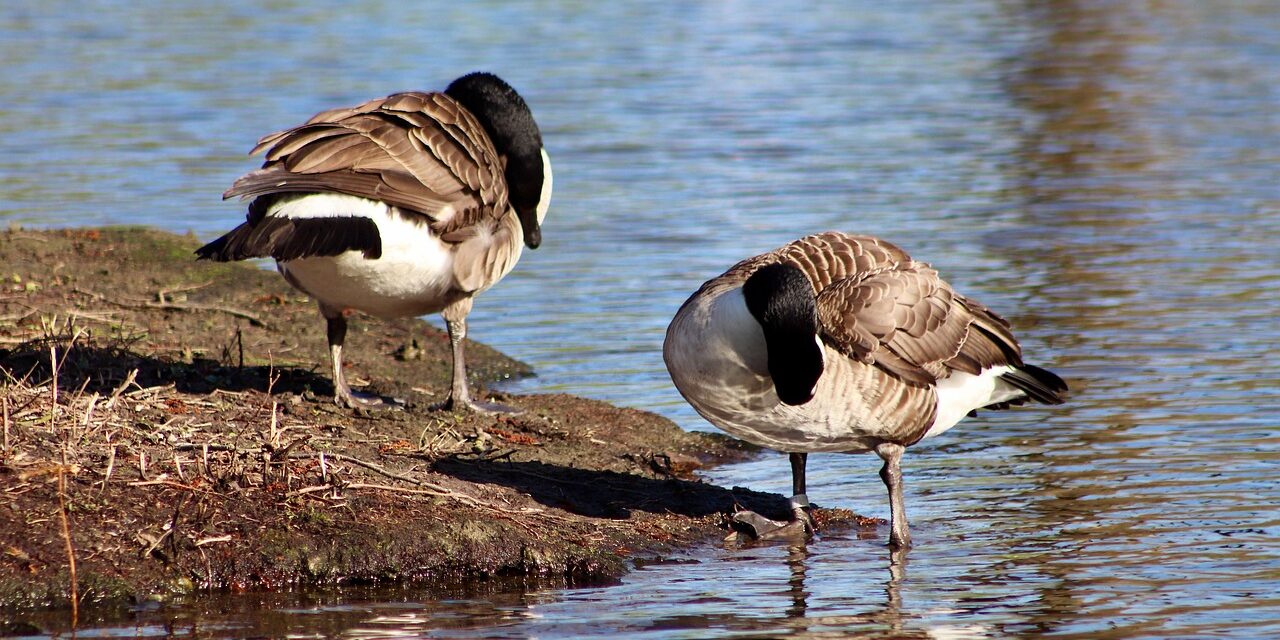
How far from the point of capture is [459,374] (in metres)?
8.03

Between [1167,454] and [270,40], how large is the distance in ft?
65.7

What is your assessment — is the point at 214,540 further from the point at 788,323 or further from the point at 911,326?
the point at 911,326

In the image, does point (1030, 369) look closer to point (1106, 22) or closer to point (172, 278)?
point (172, 278)

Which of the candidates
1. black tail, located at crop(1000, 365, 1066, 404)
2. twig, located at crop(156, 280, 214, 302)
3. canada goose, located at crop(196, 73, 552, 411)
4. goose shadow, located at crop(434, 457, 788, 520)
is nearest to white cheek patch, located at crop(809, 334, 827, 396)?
goose shadow, located at crop(434, 457, 788, 520)

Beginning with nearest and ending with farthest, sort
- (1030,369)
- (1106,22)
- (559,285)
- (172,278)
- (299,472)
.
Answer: (299,472), (1030,369), (172,278), (559,285), (1106,22)

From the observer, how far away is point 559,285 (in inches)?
468

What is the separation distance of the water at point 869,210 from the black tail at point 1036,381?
0.53m

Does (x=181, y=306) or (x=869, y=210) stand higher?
(x=869, y=210)

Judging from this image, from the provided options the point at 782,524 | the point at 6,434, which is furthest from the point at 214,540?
the point at 782,524

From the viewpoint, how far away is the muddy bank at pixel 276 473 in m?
5.67

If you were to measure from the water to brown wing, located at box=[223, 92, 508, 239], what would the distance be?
1961 mm

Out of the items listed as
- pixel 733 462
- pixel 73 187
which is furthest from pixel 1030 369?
pixel 73 187

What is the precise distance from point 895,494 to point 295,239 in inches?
108

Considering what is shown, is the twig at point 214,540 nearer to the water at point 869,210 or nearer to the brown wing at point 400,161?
the water at point 869,210
